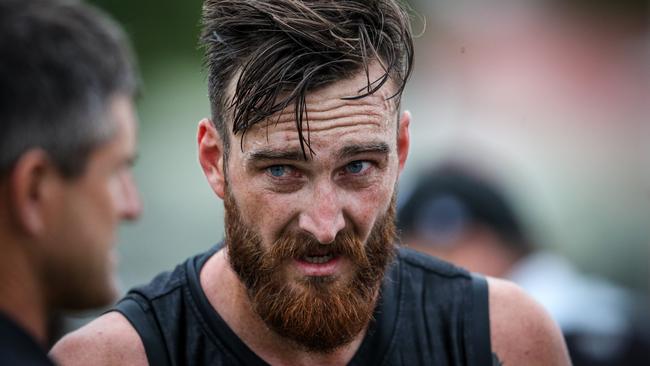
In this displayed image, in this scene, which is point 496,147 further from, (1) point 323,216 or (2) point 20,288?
(2) point 20,288

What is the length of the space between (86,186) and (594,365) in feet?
11.7

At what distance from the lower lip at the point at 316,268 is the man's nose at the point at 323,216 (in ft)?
0.43

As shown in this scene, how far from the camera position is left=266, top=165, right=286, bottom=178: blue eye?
3340 millimetres

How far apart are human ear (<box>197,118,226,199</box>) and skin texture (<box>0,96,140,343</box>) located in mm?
857

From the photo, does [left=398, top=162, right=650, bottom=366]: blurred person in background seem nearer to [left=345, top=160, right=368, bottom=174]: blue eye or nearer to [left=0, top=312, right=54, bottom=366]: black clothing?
[left=345, top=160, right=368, bottom=174]: blue eye

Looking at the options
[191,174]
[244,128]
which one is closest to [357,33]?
[244,128]

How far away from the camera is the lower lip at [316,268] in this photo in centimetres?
333

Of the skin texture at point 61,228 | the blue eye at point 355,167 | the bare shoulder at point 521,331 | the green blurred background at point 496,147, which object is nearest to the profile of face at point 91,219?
the skin texture at point 61,228

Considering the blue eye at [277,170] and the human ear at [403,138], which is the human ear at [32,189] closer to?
the blue eye at [277,170]

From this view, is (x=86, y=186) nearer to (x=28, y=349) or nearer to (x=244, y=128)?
(x=28, y=349)

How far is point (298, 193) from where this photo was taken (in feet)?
10.9

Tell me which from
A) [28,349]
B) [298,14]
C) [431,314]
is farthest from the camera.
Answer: [431,314]

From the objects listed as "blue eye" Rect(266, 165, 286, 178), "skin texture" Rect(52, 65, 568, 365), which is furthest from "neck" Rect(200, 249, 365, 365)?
"blue eye" Rect(266, 165, 286, 178)

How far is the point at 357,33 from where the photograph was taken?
3.40 metres
